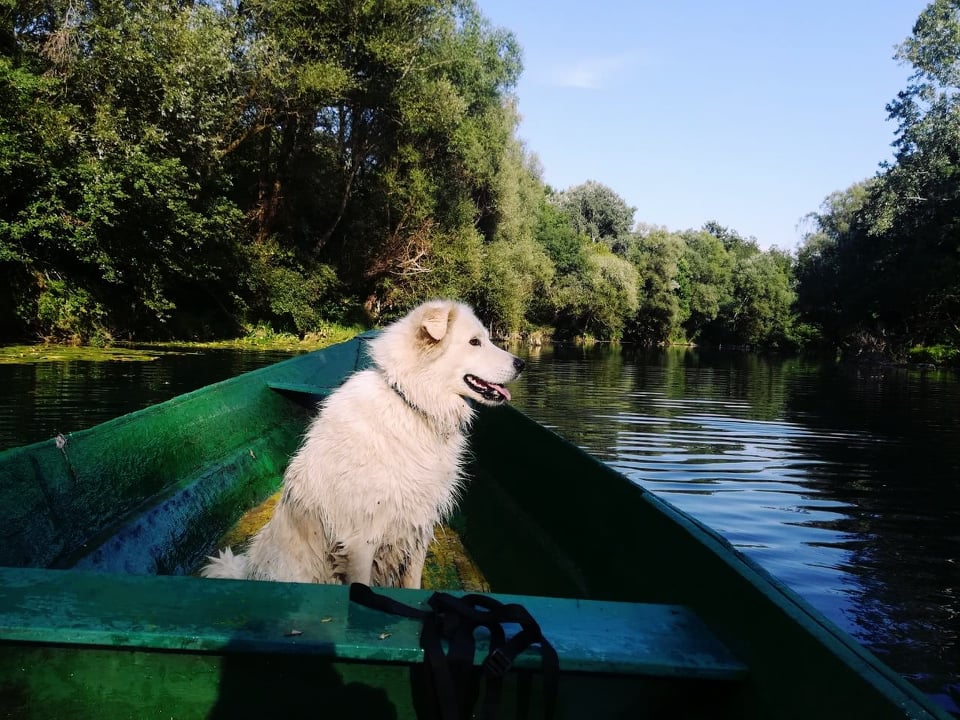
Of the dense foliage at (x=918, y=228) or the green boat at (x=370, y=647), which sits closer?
the green boat at (x=370, y=647)

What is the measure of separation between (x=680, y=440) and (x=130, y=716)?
1181 centimetres

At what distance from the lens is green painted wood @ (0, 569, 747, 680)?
1801 millimetres

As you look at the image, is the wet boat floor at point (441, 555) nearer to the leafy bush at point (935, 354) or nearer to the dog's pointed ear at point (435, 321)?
the dog's pointed ear at point (435, 321)

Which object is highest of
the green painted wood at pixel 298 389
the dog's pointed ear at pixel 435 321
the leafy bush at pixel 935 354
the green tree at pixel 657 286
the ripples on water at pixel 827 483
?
the green tree at pixel 657 286

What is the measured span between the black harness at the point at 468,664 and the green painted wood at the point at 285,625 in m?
0.04

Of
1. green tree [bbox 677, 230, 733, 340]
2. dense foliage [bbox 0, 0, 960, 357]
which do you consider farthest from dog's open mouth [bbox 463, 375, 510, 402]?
green tree [bbox 677, 230, 733, 340]

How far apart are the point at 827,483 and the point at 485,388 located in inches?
299

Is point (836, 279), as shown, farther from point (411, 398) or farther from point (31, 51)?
point (411, 398)

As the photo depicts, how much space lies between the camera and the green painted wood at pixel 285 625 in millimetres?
1801

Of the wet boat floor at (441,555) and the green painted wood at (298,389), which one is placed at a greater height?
the green painted wood at (298,389)

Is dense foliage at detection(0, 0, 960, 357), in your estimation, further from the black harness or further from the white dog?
the black harness

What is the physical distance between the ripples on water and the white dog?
3148 mm

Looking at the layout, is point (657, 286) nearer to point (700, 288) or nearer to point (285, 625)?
point (700, 288)

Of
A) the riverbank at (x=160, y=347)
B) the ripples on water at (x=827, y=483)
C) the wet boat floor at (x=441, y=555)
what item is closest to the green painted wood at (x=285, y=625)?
the wet boat floor at (x=441, y=555)
